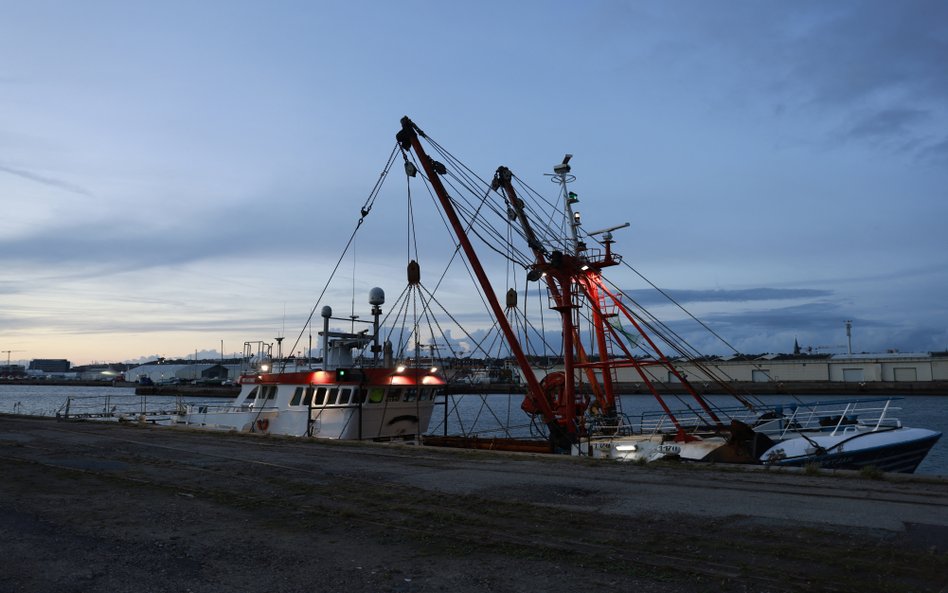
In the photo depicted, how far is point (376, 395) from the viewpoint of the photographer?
2672 centimetres

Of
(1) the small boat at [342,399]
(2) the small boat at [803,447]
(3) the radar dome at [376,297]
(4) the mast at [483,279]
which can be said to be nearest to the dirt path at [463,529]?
(2) the small boat at [803,447]

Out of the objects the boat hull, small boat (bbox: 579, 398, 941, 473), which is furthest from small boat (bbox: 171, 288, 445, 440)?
the boat hull

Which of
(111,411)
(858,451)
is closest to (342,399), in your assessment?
(858,451)

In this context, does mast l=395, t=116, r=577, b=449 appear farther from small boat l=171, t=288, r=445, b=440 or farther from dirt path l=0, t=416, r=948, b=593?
dirt path l=0, t=416, r=948, b=593

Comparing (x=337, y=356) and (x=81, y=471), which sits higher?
(x=337, y=356)

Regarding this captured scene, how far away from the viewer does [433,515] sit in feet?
32.7

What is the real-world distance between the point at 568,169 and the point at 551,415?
11.7 m

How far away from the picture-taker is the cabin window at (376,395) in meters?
26.6

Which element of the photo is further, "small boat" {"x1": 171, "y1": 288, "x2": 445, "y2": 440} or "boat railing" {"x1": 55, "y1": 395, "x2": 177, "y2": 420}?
"boat railing" {"x1": 55, "y1": 395, "x2": 177, "y2": 420}

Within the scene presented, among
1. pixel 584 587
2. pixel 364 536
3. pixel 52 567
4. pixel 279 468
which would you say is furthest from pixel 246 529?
pixel 279 468

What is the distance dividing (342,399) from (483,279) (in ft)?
24.2

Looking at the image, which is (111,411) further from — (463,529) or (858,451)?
(858,451)

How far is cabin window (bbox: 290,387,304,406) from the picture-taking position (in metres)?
27.1

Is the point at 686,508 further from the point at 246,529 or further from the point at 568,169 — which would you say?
the point at 568,169
